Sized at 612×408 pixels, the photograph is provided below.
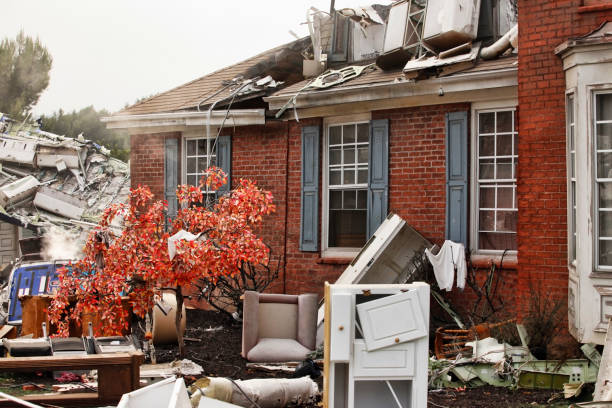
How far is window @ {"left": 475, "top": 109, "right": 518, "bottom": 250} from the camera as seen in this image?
10891mm

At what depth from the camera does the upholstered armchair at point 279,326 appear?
10.1 metres

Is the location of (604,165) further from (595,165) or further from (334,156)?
(334,156)

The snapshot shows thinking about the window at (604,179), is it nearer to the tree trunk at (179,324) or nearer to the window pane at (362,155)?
the window pane at (362,155)

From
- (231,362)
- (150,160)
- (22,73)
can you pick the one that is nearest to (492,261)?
(231,362)

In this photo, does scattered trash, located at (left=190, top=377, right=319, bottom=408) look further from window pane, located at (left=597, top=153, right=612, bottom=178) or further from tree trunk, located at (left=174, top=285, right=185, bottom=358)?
window pane, located at (left=597, top=153, right=612, bottom=178)

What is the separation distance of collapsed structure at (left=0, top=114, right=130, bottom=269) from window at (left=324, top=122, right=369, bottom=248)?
35.5 feet

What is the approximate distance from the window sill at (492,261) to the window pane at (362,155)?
2.41m

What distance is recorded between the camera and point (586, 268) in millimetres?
8523

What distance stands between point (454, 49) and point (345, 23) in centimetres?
348

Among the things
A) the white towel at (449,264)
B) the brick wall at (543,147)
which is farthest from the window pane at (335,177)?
the brick wall at (543,147)

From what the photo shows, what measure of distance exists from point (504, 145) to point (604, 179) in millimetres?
2495

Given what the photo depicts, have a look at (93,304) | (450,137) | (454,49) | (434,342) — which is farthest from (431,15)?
(93,304)

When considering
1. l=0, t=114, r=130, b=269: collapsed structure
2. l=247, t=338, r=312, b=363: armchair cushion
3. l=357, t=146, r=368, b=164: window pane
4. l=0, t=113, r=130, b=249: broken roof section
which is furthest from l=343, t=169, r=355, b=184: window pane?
l=0, t=113, r=130, b=249: broken roof section

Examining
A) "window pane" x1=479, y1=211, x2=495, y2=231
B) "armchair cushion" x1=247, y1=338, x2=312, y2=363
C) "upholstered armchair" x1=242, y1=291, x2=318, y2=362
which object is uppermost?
"window pane" x1=479, y1=211, x2=495, y2=231
